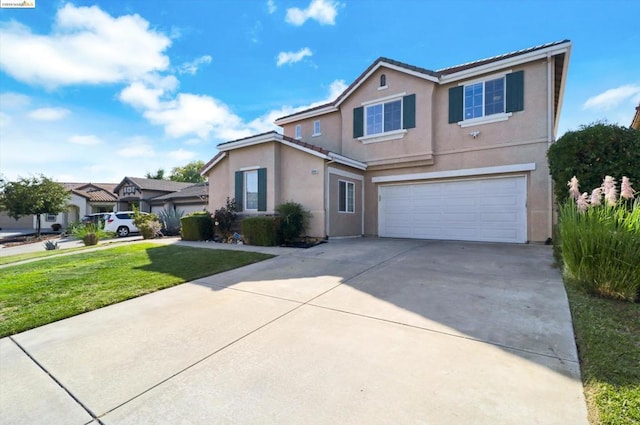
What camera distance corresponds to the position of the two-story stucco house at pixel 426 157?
9633 millimetres

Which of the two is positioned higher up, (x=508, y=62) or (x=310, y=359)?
(x=508, y=62)

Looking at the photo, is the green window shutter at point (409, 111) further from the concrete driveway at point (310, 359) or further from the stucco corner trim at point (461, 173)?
the concrete driveway at point (310, 359)

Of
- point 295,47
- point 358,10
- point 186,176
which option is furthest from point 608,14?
point 186,176

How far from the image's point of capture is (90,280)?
19.0 feet

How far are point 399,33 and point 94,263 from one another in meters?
12.3

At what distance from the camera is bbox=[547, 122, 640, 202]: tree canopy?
6.14 meters

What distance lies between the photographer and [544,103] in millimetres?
9391

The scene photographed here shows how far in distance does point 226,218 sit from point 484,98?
11.3 m

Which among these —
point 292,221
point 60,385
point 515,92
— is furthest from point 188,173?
point 60,385

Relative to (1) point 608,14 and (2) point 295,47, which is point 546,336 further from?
(2) point 295,47

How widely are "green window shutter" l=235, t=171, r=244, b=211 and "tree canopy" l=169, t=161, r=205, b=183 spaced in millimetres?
40846

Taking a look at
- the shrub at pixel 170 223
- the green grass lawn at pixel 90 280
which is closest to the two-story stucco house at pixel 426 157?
the green grass lawn at pixel 90 280

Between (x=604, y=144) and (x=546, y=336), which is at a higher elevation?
(x=604, y=144)

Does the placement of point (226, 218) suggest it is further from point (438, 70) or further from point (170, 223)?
point (438, 70)
